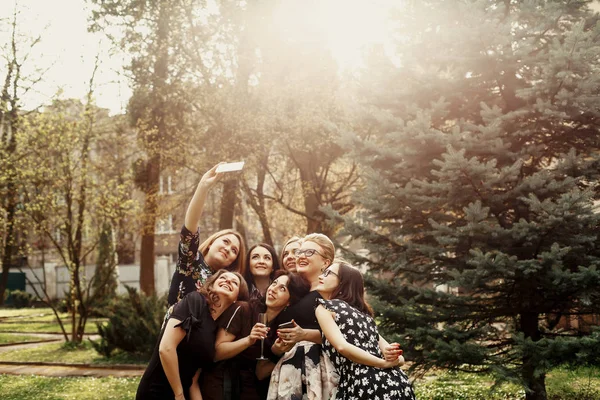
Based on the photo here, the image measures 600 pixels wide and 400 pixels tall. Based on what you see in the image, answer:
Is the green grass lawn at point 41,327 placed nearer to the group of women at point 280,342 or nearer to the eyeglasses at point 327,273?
the group of women at point 280,342

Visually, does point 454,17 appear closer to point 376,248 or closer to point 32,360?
point 376,248

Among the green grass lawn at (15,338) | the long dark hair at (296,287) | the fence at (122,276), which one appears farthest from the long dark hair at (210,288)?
the fence at (122,276)

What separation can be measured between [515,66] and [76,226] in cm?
1275

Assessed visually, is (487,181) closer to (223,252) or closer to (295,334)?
(223,252)

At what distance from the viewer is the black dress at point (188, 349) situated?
3547 millimetres

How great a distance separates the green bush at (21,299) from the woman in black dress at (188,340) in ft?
109

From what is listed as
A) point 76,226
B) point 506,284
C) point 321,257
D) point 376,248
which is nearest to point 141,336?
point 76,226

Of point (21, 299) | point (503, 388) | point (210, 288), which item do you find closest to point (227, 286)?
point (210, 288)

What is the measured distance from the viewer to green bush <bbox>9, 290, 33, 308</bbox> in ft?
109

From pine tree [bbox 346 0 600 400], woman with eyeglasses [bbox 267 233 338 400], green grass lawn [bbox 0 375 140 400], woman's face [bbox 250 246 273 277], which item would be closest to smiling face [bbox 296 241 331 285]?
woman with eyeglasses [bbox 267 233 338 400]

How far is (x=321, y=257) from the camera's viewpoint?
399 centimetres

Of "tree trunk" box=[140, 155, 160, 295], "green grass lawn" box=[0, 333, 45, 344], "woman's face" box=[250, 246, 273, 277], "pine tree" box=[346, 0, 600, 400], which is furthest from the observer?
"tree trunk" box=[140, 155, 160, 295]

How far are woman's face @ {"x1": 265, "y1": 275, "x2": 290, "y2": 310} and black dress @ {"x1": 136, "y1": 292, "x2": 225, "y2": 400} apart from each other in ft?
1.23

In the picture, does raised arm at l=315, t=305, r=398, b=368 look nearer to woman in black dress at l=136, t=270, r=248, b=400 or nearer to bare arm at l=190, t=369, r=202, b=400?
woman in black dress at l=136, t=270, r=248, b=400
